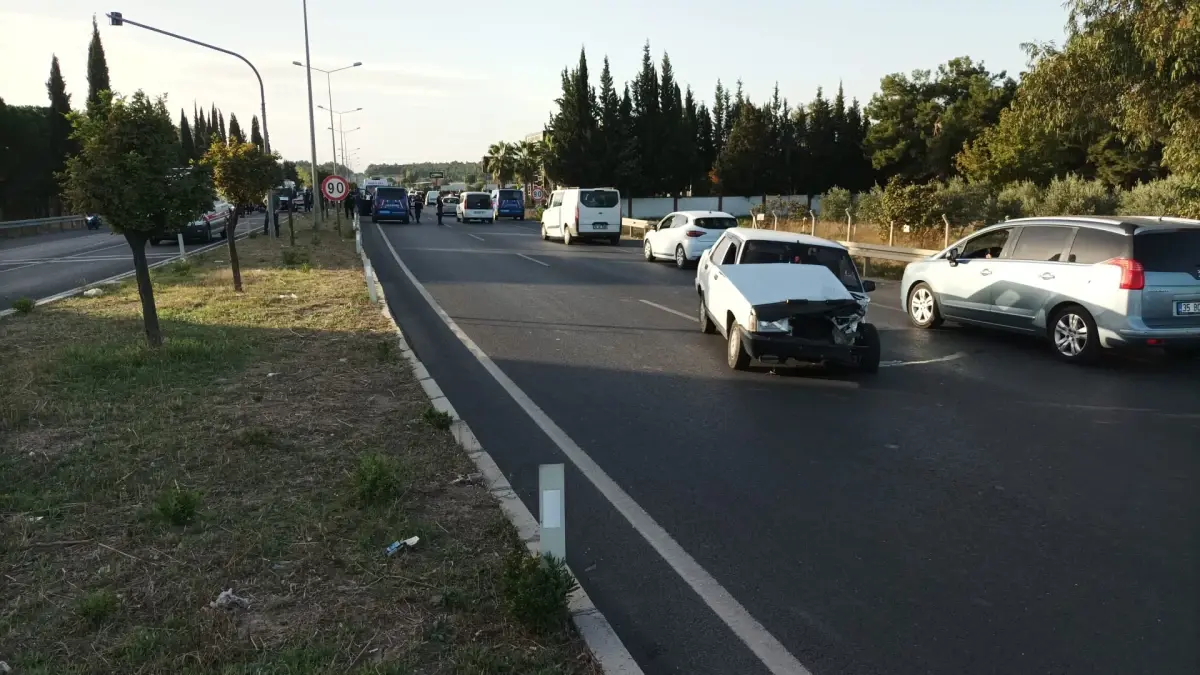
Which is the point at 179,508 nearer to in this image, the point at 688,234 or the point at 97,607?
the point at 97,607

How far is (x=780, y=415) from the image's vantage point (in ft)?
25.9

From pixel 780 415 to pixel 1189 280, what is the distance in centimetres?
501

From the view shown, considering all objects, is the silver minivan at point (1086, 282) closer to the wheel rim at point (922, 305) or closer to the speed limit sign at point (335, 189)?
the wheel rim at point (922, 305)

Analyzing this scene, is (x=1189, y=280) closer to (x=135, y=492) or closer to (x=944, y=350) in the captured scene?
(x=944, y=350)

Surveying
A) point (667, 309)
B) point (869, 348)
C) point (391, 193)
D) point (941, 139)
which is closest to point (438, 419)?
point (869, 348)

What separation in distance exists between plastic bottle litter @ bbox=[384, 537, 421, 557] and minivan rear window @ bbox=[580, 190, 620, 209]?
2765cm

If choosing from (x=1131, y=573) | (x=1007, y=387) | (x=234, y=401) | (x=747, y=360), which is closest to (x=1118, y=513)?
(x=1131, y=573)

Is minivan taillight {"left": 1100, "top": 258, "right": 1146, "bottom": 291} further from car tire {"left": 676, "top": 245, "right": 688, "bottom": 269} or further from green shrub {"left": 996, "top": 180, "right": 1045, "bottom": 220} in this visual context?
green shrub {"left": 996, "top": 180, "right": 1045, "bottom": 220}

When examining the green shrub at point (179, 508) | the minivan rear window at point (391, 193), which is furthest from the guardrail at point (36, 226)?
the green shrub at point (179, 508)

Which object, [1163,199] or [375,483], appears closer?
[375,483]

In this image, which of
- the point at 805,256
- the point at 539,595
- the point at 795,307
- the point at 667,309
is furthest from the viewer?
the point at 667,309

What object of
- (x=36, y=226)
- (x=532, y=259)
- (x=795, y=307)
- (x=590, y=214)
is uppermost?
(x=590, y=214)

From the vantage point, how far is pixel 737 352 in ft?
31.6

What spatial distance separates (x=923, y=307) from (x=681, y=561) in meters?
9.04
